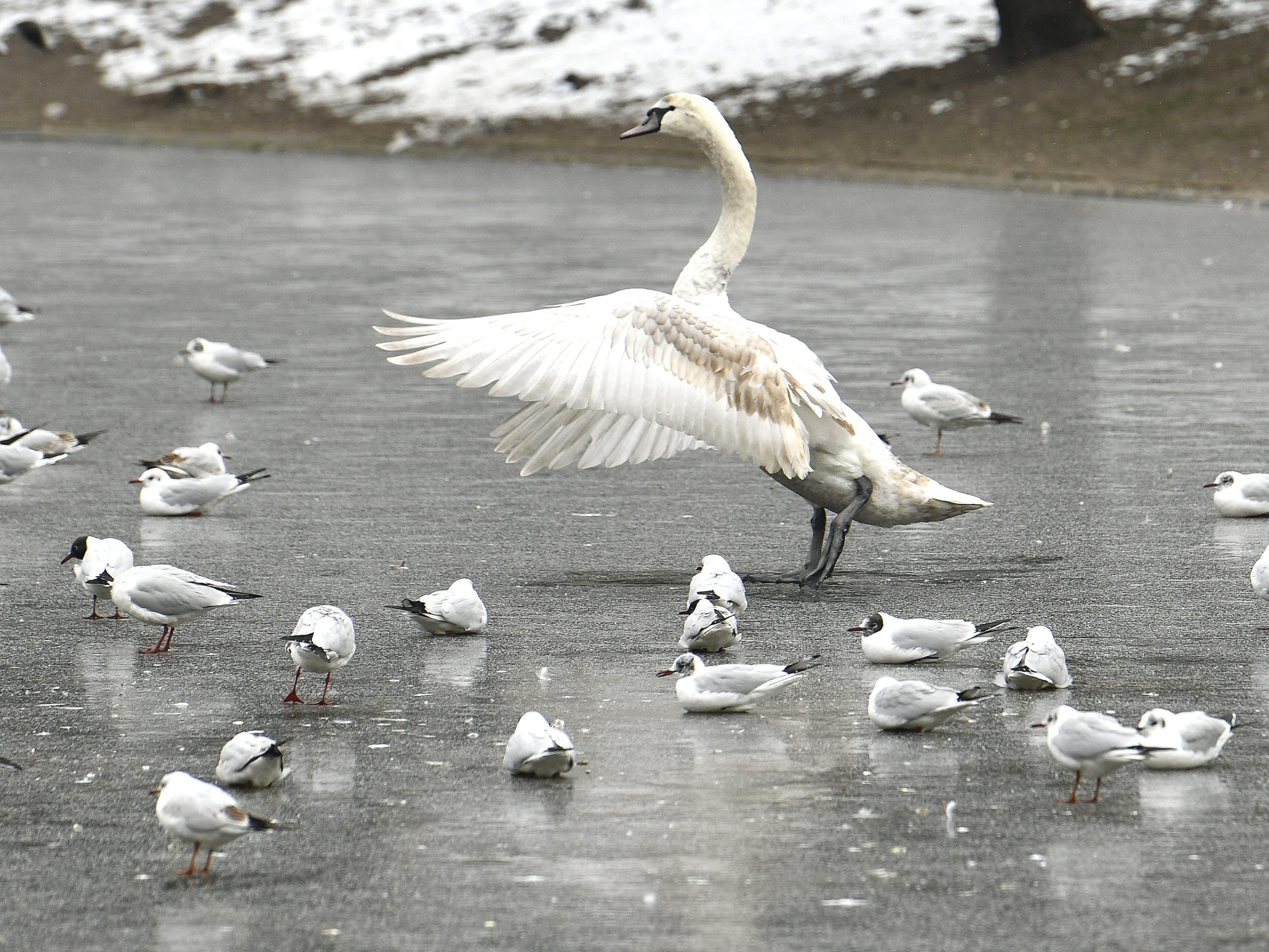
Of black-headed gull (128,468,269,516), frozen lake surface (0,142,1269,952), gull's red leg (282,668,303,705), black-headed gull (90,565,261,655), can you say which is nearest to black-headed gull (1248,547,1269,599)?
frozen lake surface (0,142,1269,952)

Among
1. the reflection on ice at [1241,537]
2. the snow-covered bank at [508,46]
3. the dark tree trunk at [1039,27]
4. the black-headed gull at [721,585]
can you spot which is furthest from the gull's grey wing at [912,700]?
the snow-covered bank at [508,46]

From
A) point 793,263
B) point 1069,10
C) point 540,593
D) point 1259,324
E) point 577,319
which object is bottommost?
point 1069,10

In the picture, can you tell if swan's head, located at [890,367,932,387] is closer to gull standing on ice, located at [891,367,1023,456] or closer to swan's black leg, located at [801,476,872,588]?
gull standing on ice, located at [891,367,1023,456]

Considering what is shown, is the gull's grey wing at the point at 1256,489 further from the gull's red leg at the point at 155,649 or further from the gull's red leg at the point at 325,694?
the gull's red leg at the point at 155,649

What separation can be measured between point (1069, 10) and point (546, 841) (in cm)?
3845

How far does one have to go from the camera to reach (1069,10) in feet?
135

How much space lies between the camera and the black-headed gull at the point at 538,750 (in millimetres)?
5801

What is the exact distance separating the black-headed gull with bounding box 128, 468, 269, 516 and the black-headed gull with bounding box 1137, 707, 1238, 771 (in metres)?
5.16

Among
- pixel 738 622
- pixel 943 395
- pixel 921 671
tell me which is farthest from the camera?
pixel 943 395

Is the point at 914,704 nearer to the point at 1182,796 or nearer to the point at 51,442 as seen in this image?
the point at 1182,796

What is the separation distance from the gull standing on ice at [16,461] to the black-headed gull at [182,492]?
792mm

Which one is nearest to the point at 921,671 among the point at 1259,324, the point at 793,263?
the point at 1259,324

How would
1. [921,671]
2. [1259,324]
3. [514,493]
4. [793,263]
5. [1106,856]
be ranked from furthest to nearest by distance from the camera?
[793,263]
[1259,324]
[514,493]
[921,671]
[1106,856]

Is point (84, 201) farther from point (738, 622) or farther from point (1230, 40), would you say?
point (738, 622)
